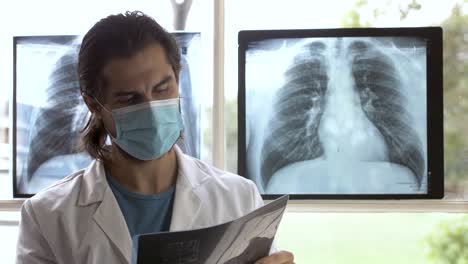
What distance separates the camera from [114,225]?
1.36m

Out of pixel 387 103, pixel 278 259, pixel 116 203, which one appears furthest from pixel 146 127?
pixel 387 103

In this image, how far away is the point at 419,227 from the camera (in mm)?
1992

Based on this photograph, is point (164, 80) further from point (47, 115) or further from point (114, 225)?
point (47, 115)

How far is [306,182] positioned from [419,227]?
1.48ft

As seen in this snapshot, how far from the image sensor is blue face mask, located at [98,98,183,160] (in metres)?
1.35

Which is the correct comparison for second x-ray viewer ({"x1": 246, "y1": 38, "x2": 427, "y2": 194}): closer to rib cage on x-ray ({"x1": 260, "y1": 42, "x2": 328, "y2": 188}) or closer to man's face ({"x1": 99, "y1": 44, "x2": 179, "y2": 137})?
rib cage on x-ray ({"x1": 260, "y1": 42, "x2": 328, "y2": 188})

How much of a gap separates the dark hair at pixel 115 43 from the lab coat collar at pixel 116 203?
0.23 metres

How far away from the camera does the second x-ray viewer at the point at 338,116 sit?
191 cm

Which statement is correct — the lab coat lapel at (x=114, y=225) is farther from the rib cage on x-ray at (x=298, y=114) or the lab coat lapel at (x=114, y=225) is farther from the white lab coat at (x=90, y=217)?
the rib cage on x-ray at (x=298, y=114)

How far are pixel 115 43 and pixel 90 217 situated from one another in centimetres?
44

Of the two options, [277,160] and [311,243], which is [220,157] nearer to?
[277,160]

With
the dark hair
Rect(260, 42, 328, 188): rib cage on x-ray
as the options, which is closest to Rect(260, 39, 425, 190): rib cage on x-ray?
Rect(260, 42, 328, 188): rib cage on x-ray

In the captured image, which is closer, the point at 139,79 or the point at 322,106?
the point at 139,79

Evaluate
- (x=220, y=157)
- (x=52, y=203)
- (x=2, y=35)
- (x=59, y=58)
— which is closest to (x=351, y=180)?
(x=220, y=157)
